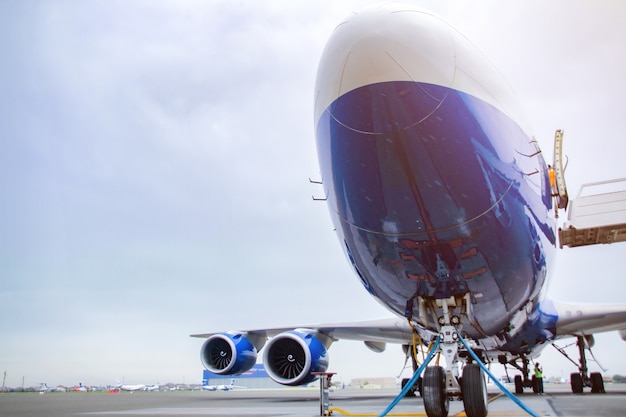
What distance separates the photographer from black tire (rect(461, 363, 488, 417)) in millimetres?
4965

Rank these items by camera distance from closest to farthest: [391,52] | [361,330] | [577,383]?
[391,52], [361,330], [577,383]

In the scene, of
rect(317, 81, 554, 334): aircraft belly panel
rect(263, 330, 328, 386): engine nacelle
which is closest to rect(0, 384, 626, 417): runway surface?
rect(263, 330, 328, 386): engine nacelle

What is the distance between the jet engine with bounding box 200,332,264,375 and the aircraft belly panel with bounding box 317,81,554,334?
827cm

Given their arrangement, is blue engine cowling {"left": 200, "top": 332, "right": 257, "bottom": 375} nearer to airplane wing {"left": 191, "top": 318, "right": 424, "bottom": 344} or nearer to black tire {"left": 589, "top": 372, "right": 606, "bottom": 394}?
airplane wing {"left": 191, "top": 318, "right": 424, "bottom": 344}

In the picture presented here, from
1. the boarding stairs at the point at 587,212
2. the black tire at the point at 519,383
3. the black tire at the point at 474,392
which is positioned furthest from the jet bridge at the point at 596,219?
the black tire at the point at 519,383

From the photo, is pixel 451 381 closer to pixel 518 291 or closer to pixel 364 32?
pixel 518 291

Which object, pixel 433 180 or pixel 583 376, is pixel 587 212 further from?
pixel 583 376

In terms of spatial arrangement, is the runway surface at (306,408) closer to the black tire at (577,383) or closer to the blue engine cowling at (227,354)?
the blue engine cowling at (227,354)

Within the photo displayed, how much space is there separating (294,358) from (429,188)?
26.7 ft

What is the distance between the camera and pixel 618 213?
235 inches

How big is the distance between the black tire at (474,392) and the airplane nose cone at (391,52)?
9.21 ft

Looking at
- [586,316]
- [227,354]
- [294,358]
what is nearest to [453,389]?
[294,358]

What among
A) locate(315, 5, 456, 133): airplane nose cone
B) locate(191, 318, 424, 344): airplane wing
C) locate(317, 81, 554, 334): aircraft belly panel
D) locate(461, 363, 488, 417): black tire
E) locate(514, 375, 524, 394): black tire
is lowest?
locate(514, 375, 524, 394): black tire

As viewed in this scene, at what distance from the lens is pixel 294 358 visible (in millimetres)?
11242
